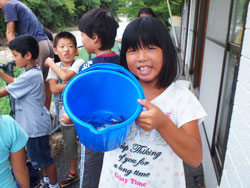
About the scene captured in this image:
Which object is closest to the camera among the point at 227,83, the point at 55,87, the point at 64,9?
the point at 227,83

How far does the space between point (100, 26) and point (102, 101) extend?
873mm

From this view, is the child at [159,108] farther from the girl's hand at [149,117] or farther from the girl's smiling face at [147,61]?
the girl's hand at [149,117]

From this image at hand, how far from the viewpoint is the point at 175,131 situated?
2.86 ft

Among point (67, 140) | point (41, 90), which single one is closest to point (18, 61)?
point (41, 90)

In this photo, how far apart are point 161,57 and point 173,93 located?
7.6 inches

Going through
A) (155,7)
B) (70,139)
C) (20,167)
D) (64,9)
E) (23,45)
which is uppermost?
(64,9)

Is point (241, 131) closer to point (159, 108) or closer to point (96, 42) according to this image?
point (159, 108)

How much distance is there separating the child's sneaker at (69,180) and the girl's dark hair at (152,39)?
1.92 m

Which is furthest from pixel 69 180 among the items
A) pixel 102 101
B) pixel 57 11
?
pixel 57 11

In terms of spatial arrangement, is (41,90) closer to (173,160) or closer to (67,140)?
(67,140)

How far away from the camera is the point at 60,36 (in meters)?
2.29

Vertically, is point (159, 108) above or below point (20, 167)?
above

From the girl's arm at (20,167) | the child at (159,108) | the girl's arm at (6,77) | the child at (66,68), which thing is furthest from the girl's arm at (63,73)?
the child at (159,108)

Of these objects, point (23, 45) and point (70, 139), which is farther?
point (70, 139)
